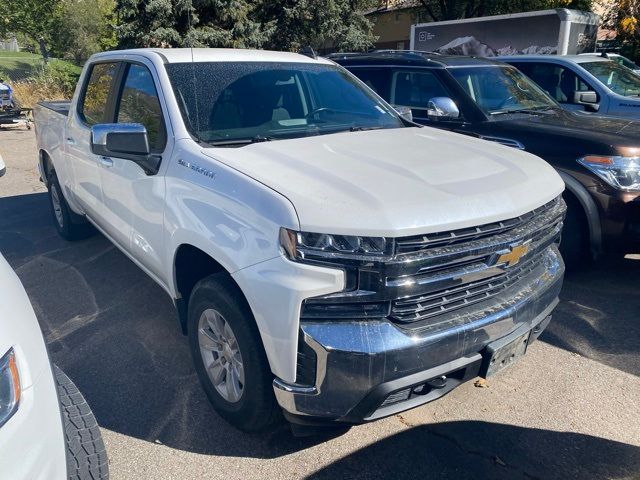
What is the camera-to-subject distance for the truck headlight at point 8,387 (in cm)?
163

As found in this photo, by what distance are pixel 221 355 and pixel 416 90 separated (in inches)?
168

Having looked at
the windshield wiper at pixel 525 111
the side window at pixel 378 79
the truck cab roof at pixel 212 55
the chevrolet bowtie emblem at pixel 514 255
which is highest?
the truck cab roof at pixel 212 55

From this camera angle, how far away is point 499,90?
600 cm

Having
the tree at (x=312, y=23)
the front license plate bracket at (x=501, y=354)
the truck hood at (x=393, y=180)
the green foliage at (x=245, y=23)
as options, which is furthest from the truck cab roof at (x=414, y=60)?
the tree at (x=312, y=23)

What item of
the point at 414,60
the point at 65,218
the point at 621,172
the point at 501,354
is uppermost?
the point at 414,60

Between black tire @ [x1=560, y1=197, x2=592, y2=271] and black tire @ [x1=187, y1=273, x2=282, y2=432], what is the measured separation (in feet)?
10.1

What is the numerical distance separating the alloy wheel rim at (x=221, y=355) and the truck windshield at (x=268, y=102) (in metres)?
0.98

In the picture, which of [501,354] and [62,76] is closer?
[501,354]

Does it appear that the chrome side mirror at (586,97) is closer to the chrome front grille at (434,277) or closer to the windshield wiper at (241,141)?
the chrome front grille at (434,277)

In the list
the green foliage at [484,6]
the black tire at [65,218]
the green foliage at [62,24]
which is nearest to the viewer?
the black tire at [65,218]

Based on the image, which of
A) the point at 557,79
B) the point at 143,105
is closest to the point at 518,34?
the point at 557,79

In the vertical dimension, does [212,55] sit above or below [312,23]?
above

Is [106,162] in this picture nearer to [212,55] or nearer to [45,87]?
[212,55]

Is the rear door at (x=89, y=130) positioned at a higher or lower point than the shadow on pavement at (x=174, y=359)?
higher
